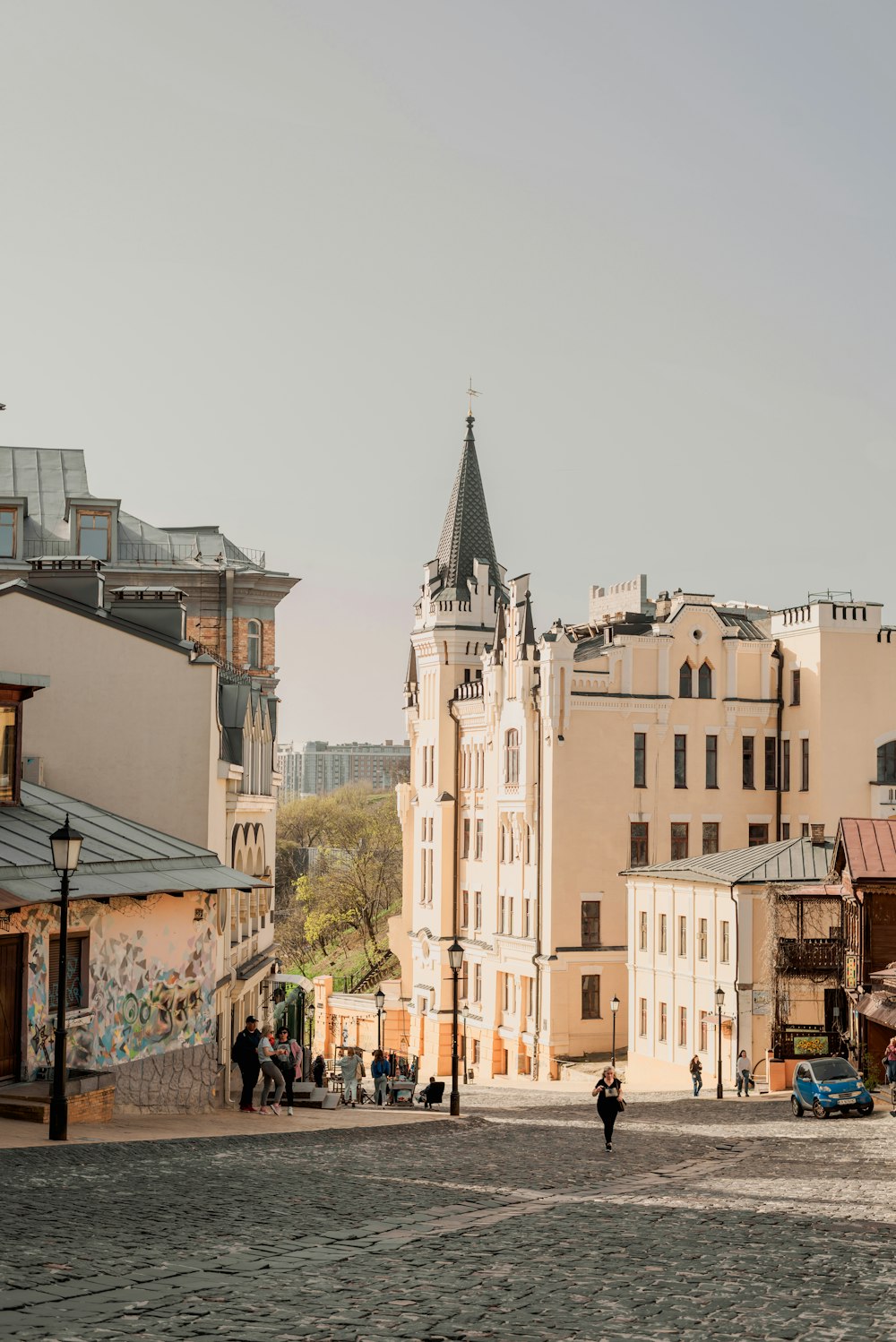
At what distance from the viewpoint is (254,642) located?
191ft

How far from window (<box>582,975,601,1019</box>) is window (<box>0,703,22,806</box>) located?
4470cm

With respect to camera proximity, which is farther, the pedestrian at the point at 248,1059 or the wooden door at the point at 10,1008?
the pedestrian at the point at 248,1059

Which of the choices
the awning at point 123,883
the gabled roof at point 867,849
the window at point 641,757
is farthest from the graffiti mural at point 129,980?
the window at point 641,757

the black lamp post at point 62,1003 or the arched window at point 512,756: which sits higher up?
the arched window at point 512,756

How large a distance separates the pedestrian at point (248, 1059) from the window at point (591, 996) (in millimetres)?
42428

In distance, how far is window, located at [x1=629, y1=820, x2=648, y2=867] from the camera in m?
68.1

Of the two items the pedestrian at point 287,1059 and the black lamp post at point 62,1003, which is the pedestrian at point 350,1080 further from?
the black lamp post at point 62,1003

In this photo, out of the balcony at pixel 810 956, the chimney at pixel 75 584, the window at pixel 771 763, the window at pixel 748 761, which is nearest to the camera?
the chimney at pixel 75 584

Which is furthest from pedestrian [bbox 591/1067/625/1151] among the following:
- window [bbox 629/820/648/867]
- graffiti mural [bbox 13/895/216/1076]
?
window [bbox 629/820/648/867]

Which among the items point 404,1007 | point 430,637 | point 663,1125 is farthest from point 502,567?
point 663,1125

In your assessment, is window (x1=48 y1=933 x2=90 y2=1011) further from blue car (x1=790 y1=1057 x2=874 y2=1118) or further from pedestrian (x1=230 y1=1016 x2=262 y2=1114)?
blue car (x1=790 y1=1057 x2=874 y2=1118)

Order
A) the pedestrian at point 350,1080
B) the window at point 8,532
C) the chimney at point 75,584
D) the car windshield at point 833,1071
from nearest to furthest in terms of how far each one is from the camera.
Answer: the car windshield at point 833,1071, the chimney at point 75,584, the pedestrian at point 350,1080, the window at point 8,532

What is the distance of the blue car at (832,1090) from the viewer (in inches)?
1241

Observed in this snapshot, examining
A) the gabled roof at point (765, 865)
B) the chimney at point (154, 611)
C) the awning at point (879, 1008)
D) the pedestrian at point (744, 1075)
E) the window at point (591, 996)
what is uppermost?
the chimney at point (154, 611)
